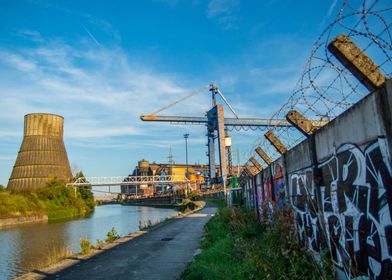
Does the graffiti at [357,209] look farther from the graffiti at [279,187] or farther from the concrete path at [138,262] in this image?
the concrete path at [138,262]

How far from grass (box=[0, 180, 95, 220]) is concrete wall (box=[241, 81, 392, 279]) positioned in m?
46.6

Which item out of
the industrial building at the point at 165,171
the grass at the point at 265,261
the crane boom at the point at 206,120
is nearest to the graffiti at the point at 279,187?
the grass at the point at 265,261

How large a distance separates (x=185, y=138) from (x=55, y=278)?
117 meters

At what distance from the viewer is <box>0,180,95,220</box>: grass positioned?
151 feet

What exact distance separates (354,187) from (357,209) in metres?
0.24

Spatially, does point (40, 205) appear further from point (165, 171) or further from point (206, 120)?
point (165, 171)

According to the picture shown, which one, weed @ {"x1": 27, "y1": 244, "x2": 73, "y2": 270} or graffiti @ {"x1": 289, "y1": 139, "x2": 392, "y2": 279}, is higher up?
graffiti @ {"x1": 289, "y1": 139, "x2": 392, "y2": 279}

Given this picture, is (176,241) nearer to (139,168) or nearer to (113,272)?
(113,272)

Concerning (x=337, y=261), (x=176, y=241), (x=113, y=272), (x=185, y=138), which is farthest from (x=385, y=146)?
(x=185, y=138)

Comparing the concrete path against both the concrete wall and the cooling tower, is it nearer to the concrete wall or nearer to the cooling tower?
the concrete wall

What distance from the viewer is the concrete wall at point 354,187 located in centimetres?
→ 317

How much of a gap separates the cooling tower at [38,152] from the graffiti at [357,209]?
72.2 metres

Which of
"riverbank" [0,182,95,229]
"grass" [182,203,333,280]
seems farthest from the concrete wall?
"riverbank" [0,182,95,229]

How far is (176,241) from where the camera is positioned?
13.2m
